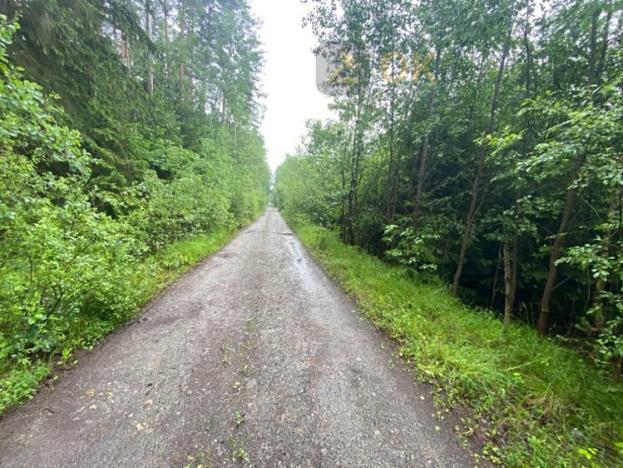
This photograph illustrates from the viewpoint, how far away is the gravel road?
5.42 feet

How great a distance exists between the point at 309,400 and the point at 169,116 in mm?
10410

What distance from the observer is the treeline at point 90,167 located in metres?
2.34

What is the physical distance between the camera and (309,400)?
7.08ft

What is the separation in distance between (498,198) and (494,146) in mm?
2044

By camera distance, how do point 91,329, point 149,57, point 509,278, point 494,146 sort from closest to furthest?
1. point 91,329
2. point 494,146
3. point 509,278
4. point 149,57

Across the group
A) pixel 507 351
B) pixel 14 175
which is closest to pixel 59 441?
pixel 14 175

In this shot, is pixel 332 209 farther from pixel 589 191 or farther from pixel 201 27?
pixel 201 27

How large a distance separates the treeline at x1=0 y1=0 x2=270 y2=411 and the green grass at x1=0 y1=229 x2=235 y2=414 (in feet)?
0.05

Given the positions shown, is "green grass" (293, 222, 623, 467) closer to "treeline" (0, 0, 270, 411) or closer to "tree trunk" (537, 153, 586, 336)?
"tree trunk" (537, 153, 586, 336)

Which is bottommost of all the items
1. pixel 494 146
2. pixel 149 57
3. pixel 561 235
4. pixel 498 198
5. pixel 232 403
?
pixel 232 403

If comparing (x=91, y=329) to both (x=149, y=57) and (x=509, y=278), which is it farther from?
(x=149, y=57)

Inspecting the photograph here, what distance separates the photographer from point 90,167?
16.3 ft
